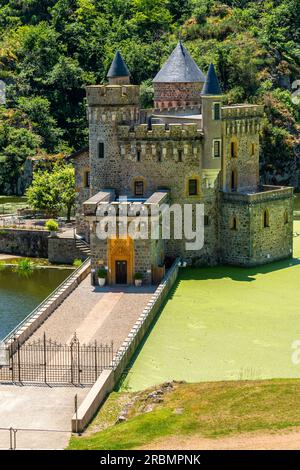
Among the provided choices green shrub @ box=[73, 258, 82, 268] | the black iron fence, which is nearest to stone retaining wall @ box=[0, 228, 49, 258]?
green shrub @ box=[73, 258, 82, 268]

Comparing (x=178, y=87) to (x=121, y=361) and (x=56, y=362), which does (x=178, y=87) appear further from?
(x=56, y=362)

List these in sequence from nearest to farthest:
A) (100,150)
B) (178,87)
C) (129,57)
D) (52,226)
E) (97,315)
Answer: (97,315) → (100,150) → (52,226) → (178,87) → (129,57)

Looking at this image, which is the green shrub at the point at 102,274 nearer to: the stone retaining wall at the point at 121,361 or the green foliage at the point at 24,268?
the stone retaining wall at the point at 121,361

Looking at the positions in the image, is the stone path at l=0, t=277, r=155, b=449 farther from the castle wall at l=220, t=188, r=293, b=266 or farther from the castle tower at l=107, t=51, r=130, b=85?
the castle tower at l=107, t=51, r=130, b=85

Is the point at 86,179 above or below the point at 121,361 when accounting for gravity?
above

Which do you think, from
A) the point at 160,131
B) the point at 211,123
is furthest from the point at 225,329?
the point at 211,123
